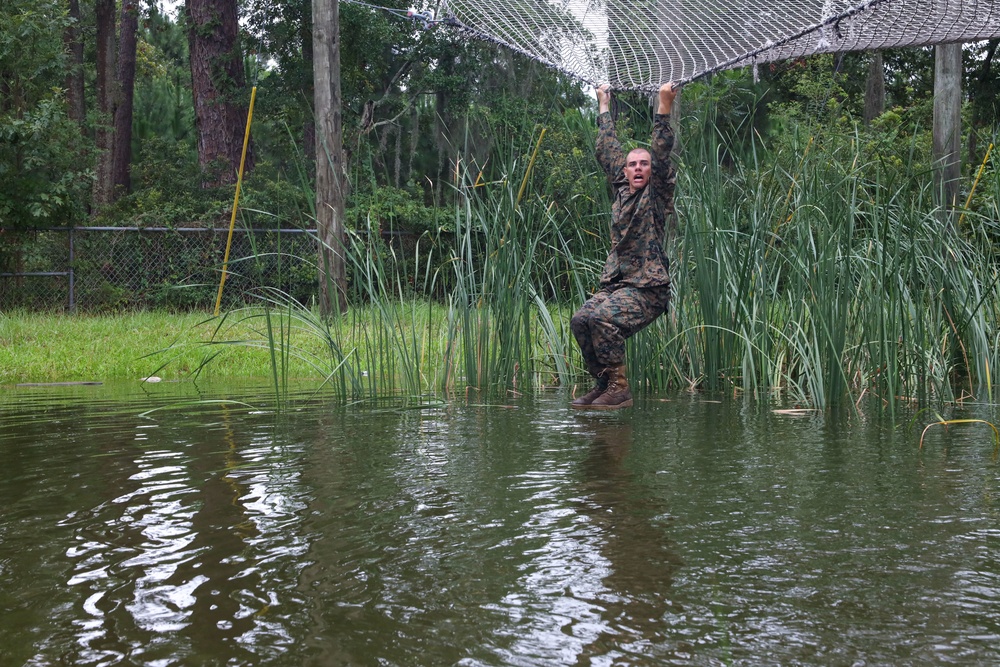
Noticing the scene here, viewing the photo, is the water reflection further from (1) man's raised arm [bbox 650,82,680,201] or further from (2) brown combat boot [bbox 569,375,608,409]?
(1) man's raised arm [bbox 650,82,680,201]

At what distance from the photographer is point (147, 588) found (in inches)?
87.8

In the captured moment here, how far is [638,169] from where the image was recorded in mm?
5238

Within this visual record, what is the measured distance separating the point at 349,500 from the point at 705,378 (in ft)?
11.0

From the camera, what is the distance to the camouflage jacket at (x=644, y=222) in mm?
5238

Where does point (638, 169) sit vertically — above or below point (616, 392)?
above

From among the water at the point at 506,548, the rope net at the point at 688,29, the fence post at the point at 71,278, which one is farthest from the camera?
the fence post at the point at 71,278

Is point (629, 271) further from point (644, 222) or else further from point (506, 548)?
point (506, 548)

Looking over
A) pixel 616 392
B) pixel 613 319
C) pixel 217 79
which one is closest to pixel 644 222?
pixel 613 319

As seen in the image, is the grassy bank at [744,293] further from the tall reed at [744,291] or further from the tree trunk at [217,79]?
the tree trunk at [217,79]

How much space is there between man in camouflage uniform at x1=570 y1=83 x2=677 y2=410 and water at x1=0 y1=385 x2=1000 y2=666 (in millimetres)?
872

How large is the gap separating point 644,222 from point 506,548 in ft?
9.96

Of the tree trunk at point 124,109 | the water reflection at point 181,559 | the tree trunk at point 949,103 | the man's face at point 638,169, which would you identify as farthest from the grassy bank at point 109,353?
the tree trunk at point 124,109

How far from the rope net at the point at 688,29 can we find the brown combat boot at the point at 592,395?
5.50 feet

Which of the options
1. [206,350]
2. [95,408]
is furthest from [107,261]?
[95,408]
